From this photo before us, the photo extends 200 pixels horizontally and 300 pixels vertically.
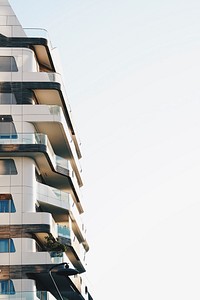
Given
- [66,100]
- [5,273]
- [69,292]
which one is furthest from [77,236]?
[5,273]

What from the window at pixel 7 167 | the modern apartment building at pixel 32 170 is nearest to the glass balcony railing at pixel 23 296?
the modern apartment building at pixel 32 170

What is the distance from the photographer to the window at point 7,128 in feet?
213

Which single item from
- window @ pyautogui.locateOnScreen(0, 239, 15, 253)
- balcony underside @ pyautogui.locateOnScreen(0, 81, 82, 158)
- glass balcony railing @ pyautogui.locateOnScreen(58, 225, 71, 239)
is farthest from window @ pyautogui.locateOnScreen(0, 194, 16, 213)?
balcony underside @ pyautogui.locateOnScreen(0, 81, 82, 158)

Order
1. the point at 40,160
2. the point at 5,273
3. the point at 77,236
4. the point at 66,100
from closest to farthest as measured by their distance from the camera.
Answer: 1. the point at 5,273
2. the point at 40,160
3. the point at 66,100
4. the point at 77,236

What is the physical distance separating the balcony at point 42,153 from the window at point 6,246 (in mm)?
6665

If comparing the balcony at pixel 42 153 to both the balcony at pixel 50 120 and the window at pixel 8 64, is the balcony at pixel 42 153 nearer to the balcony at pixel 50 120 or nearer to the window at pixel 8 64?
the balcony at pixel 50 120

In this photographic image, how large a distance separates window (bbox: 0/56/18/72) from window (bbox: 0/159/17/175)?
7560 mm

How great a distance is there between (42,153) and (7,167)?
2.87m

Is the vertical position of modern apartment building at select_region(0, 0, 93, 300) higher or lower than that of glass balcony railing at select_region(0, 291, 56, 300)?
higher

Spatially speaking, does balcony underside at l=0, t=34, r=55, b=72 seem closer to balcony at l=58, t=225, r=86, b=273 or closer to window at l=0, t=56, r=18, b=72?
window at l=0, t=56, r=18, b=72

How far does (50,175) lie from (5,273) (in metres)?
11.1

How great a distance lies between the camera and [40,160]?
2603 inches

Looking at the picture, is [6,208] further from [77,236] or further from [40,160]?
[77,236]

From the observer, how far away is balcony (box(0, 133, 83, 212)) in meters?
64.3
